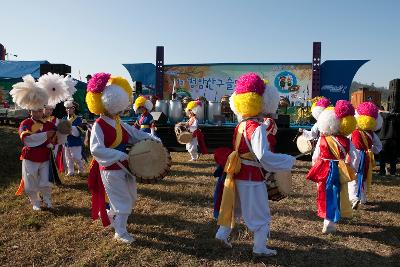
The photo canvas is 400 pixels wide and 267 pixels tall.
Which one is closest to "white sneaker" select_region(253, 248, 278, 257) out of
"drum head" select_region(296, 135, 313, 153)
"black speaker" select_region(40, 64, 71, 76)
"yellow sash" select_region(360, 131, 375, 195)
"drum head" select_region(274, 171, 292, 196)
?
"drum head" select_region(274, 171, 292, 196)

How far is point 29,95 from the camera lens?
5.49 metres

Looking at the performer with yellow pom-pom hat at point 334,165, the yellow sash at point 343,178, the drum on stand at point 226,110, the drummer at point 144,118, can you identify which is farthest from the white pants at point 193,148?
the yellow sash at point 343,178

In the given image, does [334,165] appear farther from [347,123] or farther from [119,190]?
[119,190]

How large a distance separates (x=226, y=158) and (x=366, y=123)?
344 cm

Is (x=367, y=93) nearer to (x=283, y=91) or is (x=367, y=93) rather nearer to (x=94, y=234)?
(x=283, y=91)

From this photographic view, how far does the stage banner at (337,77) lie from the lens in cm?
1642

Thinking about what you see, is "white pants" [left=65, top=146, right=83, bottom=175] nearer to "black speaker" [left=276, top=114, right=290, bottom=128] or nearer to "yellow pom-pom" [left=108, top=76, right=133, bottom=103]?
"yellow pom-pom" [left=108, top=76, right=133, bottom=103]

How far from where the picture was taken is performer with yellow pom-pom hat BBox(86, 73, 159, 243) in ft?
13.8

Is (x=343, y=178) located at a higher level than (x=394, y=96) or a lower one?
lower

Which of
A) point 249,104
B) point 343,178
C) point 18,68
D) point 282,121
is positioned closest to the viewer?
point 249,104

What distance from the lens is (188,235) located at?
4871mm

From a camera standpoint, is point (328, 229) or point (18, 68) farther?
point (18, 68)

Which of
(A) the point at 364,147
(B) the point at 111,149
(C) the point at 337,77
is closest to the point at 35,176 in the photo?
(B) the point at 111,149

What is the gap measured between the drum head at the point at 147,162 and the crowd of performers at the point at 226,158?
0.50 feet
